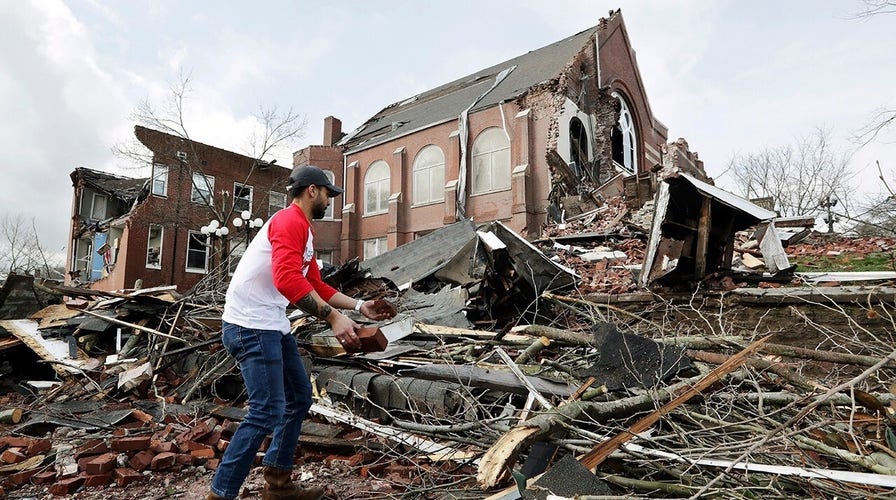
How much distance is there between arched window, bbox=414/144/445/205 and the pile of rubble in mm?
11642

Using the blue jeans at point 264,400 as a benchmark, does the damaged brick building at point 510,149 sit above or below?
above

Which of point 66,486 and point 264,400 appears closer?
point 264,400

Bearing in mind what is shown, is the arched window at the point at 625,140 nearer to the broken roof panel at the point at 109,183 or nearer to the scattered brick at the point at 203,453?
the scattered brick at the point at 203,453

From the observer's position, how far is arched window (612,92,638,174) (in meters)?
20.2

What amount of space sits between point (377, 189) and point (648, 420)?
19.8 m

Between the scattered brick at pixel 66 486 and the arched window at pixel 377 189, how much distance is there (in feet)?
59.2

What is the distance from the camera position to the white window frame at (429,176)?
1938cm

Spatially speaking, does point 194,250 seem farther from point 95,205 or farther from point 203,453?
point 203,453

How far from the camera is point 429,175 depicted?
19.8 meters

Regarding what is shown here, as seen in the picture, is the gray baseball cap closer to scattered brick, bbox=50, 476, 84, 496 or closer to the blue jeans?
the blue jeans

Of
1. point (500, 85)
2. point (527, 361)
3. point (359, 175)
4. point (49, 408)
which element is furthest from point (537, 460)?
point (359, 175)

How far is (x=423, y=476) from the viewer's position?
296 cm

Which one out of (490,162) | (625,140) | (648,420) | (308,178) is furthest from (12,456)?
(625,140)

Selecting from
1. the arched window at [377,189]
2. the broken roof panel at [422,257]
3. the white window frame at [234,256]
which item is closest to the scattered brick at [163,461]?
the white window frame at [234,256]
